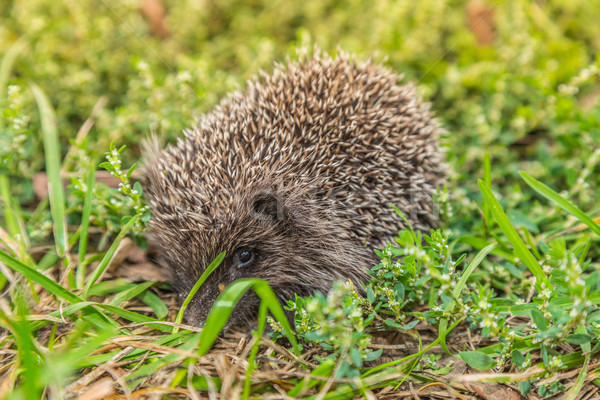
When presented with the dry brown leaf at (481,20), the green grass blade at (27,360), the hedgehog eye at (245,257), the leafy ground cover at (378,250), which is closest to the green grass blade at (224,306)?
the leafy ground cover at (378,250)

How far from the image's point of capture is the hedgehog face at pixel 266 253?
309cm

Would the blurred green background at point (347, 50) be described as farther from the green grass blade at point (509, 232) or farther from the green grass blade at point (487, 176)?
the green grass blade at point (509, 232)

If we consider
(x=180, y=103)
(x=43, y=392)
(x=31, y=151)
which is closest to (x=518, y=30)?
(x=180, y=103)

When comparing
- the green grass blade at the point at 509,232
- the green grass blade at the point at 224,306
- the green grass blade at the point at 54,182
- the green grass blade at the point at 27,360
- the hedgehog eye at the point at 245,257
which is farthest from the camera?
the green grass blade at the point at 54,182

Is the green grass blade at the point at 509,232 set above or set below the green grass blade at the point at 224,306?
above

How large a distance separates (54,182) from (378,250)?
8.36ft

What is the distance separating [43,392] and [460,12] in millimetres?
5994

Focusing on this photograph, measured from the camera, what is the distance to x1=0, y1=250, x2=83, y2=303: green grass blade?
2.90 m

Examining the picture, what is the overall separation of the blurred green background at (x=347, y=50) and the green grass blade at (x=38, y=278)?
1.11 meters

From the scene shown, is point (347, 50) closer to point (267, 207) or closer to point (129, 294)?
point (267, 207)

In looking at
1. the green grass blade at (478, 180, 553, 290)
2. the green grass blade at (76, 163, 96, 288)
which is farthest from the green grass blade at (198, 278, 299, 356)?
the green grass blade at (478, 180, 553, 290)

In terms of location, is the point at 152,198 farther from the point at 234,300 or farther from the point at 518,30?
the point at 518,30

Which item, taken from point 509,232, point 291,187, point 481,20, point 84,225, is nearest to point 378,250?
point 291,187

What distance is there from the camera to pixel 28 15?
5281mm
